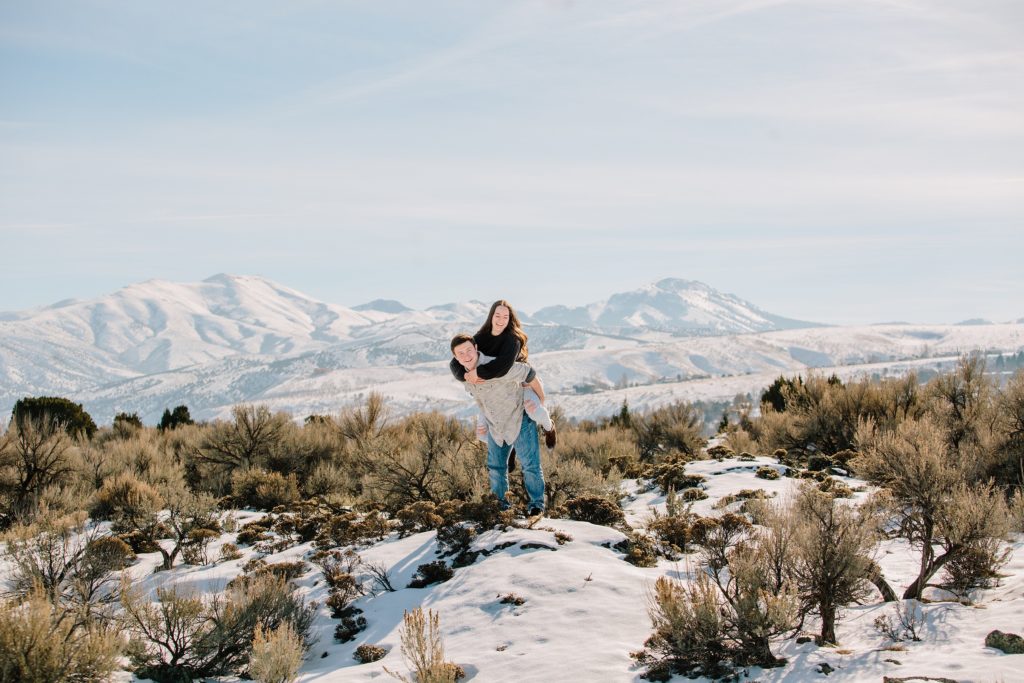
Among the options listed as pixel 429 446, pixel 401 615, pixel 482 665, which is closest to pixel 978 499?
pixel 482 665

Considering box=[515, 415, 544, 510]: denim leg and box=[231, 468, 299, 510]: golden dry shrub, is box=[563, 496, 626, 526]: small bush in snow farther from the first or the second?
box=[231, 468, 299, 510]: golden dry shrub

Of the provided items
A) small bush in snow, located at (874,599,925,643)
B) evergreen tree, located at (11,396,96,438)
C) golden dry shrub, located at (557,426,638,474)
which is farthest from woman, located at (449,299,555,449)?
evergreen tree, located at (11,396,96,438)

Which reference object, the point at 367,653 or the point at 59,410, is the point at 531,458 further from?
the point at 59,410

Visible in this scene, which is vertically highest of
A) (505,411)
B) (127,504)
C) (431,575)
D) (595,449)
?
(505,411)

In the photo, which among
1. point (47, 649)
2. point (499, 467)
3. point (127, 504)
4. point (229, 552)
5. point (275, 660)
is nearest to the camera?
point (47, 649)

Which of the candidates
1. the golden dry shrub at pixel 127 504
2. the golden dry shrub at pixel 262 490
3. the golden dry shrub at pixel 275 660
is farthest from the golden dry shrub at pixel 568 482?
the golden dry shrub at pixel 127 504

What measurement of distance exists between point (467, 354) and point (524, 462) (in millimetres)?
1470

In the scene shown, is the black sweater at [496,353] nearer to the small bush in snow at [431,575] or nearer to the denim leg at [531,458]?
the denim leg at [531,458]

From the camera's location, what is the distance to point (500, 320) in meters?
7.39

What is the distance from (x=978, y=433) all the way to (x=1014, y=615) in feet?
19.0

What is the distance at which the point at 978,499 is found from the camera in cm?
602

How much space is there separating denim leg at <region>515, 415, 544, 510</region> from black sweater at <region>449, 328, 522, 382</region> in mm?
702

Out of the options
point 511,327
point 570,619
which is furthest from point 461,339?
point 570,619

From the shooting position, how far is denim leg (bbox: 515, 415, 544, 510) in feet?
24.7
